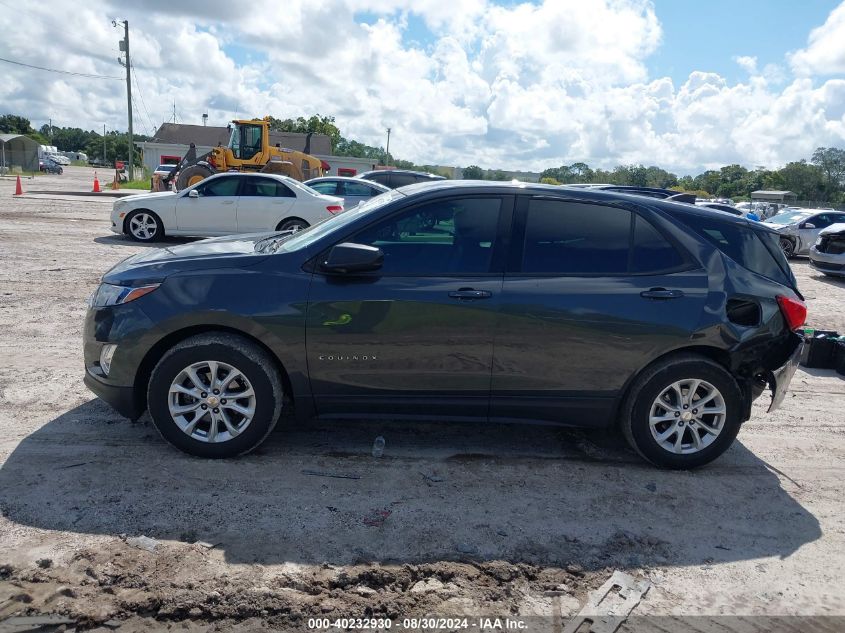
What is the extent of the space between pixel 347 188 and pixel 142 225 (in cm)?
445

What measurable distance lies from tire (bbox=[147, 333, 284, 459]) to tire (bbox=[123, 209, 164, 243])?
10870 millimetres

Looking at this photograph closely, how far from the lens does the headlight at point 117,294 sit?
4297mm

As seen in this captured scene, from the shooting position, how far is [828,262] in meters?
14.8

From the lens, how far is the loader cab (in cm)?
2441

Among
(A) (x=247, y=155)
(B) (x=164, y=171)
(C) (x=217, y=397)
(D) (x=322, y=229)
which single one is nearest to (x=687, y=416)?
(D) (x=322, y=229)

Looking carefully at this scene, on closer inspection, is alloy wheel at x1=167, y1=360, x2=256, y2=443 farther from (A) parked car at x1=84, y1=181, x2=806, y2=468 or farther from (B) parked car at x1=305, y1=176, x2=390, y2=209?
(B) parked car at x1=305, y1=176, x2=390, y2=209

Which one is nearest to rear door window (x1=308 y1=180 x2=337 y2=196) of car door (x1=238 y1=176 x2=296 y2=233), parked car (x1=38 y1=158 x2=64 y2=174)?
car door (x1=238 y1=176 x2=296 y2=233)

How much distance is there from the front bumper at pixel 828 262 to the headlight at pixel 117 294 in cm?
1474

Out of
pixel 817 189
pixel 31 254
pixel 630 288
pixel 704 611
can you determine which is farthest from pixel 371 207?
pixel 817 189

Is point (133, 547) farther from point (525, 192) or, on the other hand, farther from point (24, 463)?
point (525, 192)

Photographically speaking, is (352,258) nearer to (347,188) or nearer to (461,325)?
(461,325)

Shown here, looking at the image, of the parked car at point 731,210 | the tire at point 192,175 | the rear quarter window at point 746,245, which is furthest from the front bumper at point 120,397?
the tire at point 192,175

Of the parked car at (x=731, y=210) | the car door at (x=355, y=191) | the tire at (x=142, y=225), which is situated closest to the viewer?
the parked car at (x=731, y=210)

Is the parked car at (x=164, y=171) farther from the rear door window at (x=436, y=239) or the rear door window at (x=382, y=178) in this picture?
the rear door window at (x=436, y=239)
